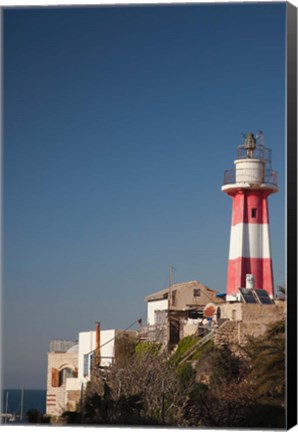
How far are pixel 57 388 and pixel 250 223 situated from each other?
4.25 m

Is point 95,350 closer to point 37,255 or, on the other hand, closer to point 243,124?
point 37,255

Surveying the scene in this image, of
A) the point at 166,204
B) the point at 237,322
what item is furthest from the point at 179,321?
the point at 166,204

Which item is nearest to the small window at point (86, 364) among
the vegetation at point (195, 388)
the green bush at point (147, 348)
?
the vegetation at point (195, 388)

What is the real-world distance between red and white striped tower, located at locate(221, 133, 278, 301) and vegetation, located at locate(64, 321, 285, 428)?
1051 millimetres

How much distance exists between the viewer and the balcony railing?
69.2 feet

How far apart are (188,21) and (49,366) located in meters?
6.13

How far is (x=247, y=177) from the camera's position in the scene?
22.3 metres

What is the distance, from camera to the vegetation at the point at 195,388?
1928 cm

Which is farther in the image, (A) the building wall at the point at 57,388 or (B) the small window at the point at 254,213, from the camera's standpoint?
(B) the small window at the point at 254,213

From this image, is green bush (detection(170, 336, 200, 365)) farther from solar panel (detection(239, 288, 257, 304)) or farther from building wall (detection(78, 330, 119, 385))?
solar panel (detection(239, 288, 257, 304))

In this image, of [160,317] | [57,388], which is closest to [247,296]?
[160,317]

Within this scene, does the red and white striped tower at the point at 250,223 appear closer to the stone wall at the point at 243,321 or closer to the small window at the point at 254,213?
the small window at the point at 254,213

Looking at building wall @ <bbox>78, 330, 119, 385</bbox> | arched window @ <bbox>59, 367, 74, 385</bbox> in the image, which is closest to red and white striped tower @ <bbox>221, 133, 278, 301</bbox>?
building wall @ <bbox>78, 330, 119, 385</bbox>

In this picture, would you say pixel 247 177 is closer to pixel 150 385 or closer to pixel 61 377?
pixel 150 385
